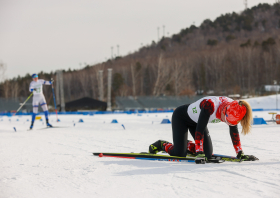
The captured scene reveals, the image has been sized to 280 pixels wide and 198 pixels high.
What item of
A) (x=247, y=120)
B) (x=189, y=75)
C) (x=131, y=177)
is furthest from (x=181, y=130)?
(x=189, y=75)

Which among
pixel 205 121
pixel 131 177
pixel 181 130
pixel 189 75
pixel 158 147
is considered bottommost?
pixel 131 177

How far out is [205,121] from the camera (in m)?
3.44

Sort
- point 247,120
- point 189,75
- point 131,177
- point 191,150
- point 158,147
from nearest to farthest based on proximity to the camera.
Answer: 1. point 131,177
2. point 247,120
3. point 191,150
4. point 158,147
5. point 189,75

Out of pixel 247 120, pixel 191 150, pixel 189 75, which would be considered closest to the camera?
pixel 247 120

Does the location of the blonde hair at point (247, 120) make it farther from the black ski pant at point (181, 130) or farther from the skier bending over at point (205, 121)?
the black ski pant at point (181, 130)

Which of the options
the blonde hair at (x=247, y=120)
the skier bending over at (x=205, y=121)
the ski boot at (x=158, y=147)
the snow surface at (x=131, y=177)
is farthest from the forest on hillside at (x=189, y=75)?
the blonde hair at (x=247, y=120)

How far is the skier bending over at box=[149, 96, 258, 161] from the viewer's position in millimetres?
3287

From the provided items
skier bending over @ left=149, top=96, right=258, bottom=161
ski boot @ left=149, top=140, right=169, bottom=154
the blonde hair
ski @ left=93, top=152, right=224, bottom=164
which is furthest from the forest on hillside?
the blonde hair

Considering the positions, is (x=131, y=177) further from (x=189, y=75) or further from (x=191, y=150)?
(x=189, y=75)

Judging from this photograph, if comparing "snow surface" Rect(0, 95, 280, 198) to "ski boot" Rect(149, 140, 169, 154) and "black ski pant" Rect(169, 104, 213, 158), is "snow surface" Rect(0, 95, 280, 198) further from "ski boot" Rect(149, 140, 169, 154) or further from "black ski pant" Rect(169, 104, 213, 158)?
"ski boot" Rect(149, 140, 169, 154)

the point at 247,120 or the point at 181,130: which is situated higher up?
the point at 247,120

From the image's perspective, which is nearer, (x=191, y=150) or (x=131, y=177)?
(x=131, y=177)

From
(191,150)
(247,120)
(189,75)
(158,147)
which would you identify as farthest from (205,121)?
(189,75)

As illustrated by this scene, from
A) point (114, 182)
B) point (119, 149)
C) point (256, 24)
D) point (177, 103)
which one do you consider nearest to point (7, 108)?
point (177, 103)
